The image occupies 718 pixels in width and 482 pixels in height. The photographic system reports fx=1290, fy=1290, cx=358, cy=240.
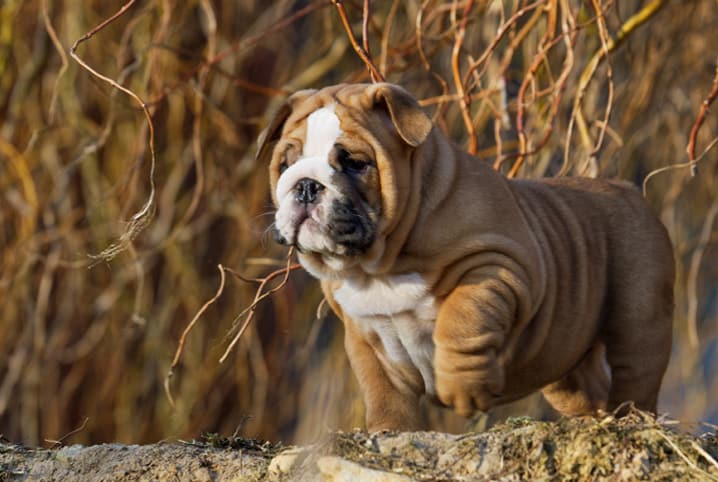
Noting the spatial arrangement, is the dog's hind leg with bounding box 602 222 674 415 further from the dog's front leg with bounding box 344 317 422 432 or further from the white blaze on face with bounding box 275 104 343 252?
the white blaze on face with bounding box 275 104 343 252

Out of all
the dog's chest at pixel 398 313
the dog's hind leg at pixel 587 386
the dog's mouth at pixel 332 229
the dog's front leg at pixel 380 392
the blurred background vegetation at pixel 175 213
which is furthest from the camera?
the blurred background vegetation at pixel 175 213

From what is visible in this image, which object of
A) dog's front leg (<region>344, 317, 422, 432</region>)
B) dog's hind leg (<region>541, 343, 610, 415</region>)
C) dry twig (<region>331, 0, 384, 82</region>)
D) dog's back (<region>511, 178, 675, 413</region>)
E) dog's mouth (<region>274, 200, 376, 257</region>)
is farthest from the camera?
dog's hind leg (<region>541, 343, 610, 415</region>)

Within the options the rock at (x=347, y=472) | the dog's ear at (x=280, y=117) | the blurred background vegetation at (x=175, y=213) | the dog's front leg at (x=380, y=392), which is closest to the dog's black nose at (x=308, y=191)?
the dog's ear at (x=280, y=117)

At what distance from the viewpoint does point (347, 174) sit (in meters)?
3.21

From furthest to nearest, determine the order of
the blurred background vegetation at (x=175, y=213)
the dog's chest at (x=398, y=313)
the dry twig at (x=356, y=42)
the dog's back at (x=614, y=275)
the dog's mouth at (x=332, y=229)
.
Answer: the blurred background vegetation at (x=175, y=213) → the dog's back at (x=614, y=275) → the dry twig at (x=356, y=42) → the dog's chest at (x=398, y=313) → the dog's mouth at (x=332, y=229)

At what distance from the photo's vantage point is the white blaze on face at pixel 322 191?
124 inches

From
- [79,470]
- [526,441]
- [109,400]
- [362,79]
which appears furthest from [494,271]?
[109,400]

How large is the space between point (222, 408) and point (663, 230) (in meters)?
3.55

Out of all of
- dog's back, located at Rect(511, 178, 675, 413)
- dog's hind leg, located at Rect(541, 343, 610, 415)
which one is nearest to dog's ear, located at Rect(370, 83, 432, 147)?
dog's back, located at Rect(511, 178, 675, 413)

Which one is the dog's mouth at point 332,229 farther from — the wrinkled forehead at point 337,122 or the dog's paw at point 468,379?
the dog's paw at point 468,379

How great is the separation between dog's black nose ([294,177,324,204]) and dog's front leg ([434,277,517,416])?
44cm

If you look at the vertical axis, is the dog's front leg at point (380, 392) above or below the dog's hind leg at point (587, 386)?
above

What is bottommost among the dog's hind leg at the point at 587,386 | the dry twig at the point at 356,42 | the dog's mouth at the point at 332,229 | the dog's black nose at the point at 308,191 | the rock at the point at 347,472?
the dog's hind leg at the point at 587,386

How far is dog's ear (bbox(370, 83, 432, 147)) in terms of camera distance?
126 inches
